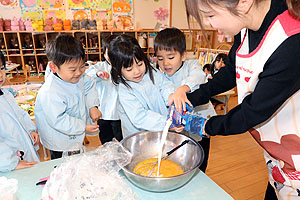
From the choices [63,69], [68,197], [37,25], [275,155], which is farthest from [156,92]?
[37,25]

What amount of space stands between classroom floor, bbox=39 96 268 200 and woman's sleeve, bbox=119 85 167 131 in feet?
3.38

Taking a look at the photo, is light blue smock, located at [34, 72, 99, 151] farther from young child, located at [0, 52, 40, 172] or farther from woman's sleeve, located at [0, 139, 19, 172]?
woman's sleeve, located at [0, 139, 19, 172]

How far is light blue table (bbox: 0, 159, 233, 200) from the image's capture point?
0.64 meters

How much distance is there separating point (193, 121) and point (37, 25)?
4213mm

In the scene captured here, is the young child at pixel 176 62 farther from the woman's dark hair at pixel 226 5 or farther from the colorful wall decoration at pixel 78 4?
the colorful wall decoration at pixel 78 4

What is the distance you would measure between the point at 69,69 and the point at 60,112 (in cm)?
24

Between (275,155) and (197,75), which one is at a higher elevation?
(197,75)

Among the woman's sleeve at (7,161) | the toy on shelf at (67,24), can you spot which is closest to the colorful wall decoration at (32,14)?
the toy on shelf at (67,24)

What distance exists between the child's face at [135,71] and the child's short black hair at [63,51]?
0.90ft

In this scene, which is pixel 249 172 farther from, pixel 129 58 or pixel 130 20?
pixel 130 20

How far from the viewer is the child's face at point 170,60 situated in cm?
131

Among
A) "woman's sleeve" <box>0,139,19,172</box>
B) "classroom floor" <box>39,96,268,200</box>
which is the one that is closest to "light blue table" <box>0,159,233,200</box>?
"woman's sleeve" <box>0,139,19,172</box>

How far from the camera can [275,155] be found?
2.37ft

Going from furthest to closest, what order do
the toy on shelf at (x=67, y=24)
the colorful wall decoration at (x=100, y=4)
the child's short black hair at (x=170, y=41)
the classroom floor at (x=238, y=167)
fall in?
1. the colorful wall decoration at (x=100, y=4)
2. the toy on shelf at (x=67, y=24)
3. the classroom floor at (x=238, y=167)
4. the child's short black hair at (x=170, y=41)
